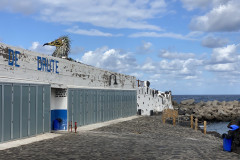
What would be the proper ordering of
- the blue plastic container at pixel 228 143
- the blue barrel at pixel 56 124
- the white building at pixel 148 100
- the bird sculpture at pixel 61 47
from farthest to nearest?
the white building at pixel 148 100 < the bird sculpture at pixel 61 47 < the blue barrel at pixel 56 124 < the blue plastic container at pixel 228 143

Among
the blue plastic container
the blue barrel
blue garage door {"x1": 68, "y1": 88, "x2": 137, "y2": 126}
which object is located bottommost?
the blue plastic container

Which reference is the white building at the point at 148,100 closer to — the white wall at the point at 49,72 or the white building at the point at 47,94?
the white building at the point at 47,94

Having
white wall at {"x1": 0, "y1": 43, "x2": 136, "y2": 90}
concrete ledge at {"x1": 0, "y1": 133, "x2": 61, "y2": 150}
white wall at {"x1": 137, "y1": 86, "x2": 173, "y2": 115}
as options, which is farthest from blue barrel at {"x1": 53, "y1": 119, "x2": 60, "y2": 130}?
white wall at {"x1": 137, "y1": 86, "x2": 173, "y2": 115}

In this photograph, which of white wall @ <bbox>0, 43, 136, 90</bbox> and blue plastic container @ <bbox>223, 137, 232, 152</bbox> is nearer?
blue plastic container @ <bbox>223, 137, 232, 152</bbox>

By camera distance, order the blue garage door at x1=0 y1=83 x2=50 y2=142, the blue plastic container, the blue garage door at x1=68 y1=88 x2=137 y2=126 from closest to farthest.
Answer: the blue plastic container < the blue garage door at x1=0 y1=83 x2=50 y2=142 < the blue garage door at x1=68 y1=88 x2=137 y2=126

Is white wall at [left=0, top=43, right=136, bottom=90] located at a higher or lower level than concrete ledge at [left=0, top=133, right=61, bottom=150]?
higher

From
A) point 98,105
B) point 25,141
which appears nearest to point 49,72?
point 25,141

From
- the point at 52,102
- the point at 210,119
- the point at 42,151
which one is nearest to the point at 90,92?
the point at 52,102

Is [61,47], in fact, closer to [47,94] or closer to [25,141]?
[47,94]

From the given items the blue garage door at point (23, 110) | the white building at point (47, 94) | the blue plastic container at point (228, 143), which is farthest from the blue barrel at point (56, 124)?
the blue plastic container at point (228, 143)

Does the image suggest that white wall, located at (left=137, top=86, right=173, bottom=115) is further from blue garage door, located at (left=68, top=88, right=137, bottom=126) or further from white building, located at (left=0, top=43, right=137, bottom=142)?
white building, located at (left=0, top=43, right=137, bottom=142)

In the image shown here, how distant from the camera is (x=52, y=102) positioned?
21.3 metres

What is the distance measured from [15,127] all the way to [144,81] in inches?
1169

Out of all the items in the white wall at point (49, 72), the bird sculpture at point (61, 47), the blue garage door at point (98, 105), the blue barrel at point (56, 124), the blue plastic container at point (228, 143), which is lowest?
the blue plastic container at point (228, 143)
